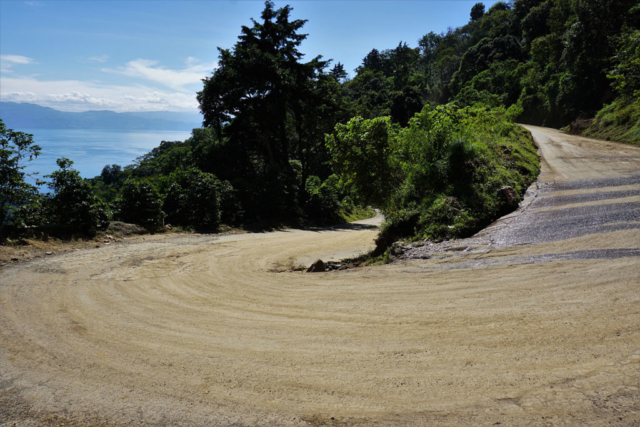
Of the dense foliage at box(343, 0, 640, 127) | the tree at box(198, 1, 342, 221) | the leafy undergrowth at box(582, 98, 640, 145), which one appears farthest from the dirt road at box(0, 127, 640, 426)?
the leafy undergrowth at box(582, 98, 640, 145)

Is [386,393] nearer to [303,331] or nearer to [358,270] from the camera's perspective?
[303,331]

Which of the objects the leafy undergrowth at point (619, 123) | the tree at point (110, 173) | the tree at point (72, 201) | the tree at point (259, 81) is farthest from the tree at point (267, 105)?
the tree at point (110, 173)

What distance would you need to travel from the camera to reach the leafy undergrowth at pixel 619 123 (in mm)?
23219

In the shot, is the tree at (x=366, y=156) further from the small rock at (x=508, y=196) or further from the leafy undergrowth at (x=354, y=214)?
the leafy undergrowth at (x=354, y=214)

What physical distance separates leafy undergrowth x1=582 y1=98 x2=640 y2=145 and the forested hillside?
134 mm

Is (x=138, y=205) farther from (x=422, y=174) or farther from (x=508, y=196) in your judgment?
(x=508, y=196)

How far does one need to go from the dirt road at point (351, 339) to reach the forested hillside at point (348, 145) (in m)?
3.07

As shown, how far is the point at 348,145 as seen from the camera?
13281 millimetres

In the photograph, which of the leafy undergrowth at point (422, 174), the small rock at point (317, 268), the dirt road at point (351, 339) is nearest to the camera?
the dirt road at point (351, 339)

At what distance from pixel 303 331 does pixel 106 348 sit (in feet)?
10.1

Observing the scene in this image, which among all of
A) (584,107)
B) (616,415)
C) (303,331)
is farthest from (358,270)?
(584,107)

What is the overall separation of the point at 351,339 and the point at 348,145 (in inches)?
350

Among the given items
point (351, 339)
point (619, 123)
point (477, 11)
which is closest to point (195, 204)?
point (351, 339)

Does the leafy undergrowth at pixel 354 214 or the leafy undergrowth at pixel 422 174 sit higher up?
the leafy undergrowth at pixel 422 174
